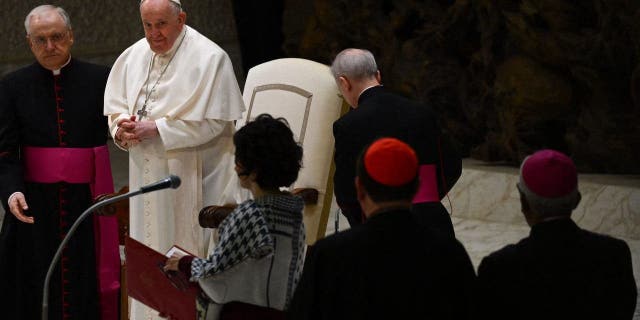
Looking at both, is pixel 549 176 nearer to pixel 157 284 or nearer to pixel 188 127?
pixel 157 284

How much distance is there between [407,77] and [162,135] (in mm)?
5469

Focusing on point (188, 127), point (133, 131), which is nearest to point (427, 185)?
point (188, 127)

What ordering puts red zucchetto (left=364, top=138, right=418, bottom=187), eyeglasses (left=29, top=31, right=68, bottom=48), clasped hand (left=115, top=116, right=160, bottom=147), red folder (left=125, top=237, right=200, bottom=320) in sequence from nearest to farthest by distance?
1. red zucchetto (left=364, top=138, right=418, bottom=187)
2. red folder (left=125, top=237, right=200, bottom=320)
3. clasped hand (left=115, top=116, right=160, bottom=147)
4. eyeglasses (left=29, top=31, right=68, bottom=48)

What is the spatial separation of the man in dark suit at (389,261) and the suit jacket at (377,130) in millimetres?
1670

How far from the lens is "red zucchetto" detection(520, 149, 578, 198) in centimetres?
372

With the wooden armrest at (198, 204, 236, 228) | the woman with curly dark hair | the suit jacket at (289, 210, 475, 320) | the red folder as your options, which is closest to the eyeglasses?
the wooden armrest at (198, 204, 236, 228)

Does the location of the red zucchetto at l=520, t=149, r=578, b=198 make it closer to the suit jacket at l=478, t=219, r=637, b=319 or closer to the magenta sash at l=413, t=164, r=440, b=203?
the suit jacket at l=478, t=219, r=637, b=319

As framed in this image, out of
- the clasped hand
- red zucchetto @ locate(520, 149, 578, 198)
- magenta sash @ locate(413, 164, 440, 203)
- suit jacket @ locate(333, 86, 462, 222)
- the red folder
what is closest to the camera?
red zucchetto @ locate(520, 149, 578, 198)

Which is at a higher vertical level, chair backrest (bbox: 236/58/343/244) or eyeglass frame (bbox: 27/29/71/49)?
eyeglass frame (bbox: 27/29/71/49)

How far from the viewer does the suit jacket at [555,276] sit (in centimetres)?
373

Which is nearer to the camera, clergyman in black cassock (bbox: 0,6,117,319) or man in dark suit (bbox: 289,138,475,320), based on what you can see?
man in dark suit (bbox: 289,138,475,320)

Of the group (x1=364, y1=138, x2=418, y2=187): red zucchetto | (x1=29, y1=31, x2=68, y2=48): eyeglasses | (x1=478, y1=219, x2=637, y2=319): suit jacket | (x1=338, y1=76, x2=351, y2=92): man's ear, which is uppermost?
(x1=364, y1=138, x2=418, y2=187): red zucchetto

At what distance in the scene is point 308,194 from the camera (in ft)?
19.2

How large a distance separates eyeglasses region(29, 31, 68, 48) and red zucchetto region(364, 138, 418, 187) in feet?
9.04
